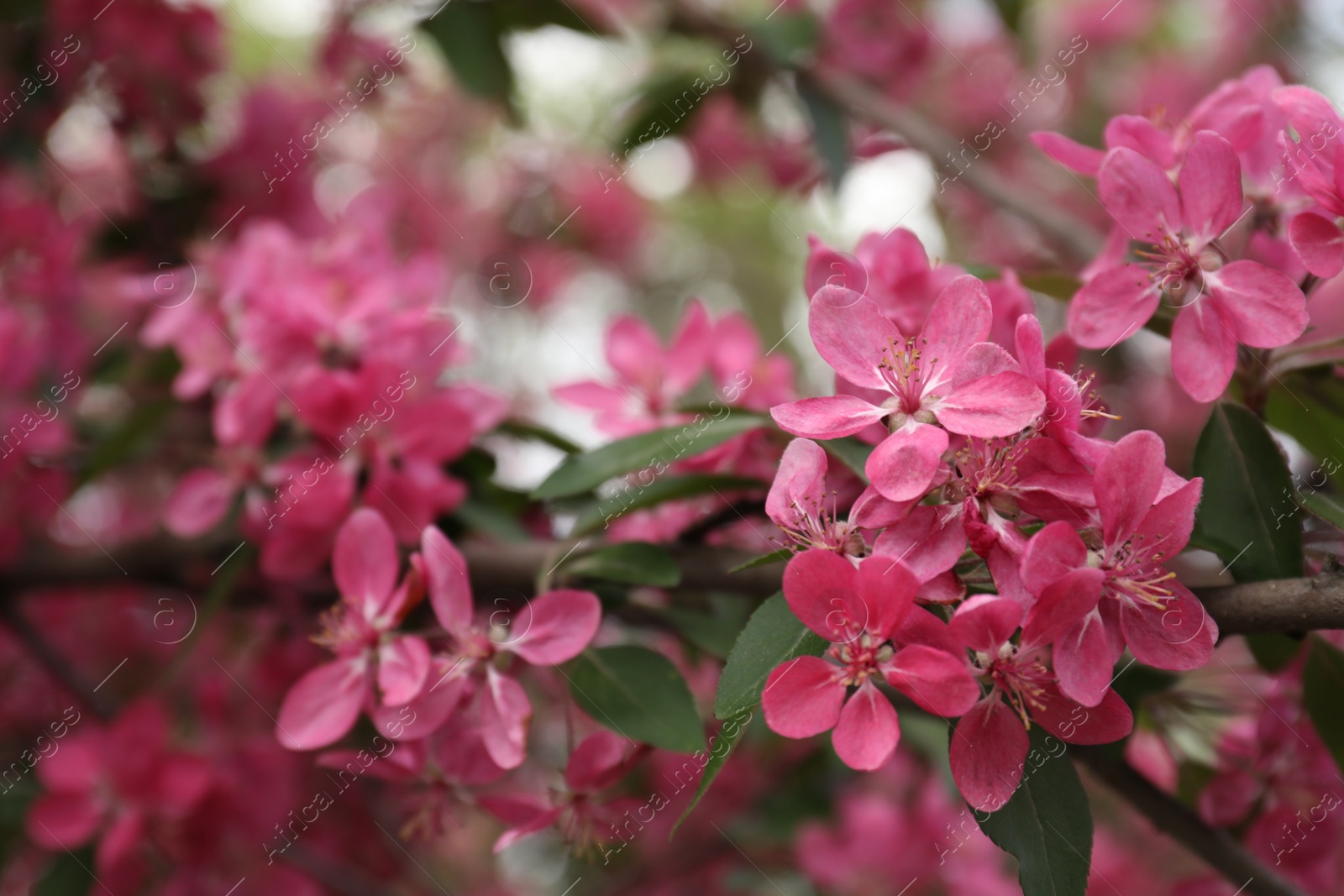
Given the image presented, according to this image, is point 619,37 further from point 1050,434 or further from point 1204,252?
point 1050,434

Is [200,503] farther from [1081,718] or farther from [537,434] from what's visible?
[1081,718]

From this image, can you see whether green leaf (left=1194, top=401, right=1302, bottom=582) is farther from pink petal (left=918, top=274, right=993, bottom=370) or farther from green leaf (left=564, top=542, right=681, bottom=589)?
green leaf (left=564, top=542, right=681, bottom=589)

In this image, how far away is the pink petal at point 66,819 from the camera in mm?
1307

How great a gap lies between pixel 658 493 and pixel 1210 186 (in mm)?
539

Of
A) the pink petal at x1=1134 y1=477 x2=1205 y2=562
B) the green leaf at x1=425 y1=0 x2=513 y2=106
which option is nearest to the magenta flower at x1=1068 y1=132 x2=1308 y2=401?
the pink petal at x1=1134 y1=477 x2=1205 y2=562

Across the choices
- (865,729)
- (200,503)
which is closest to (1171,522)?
(865,729)

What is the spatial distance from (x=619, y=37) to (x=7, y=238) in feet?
3.51

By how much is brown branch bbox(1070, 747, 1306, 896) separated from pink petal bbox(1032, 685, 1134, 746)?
0.20 meters

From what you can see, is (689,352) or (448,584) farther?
(689,352)

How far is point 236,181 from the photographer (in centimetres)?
195

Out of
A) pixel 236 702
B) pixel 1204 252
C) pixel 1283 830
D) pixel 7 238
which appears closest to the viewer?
pixel 1204 252

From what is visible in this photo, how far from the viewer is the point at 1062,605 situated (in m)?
0.64

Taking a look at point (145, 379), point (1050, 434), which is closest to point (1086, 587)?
point (1050, 434)

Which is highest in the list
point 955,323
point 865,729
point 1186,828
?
point 955,323
